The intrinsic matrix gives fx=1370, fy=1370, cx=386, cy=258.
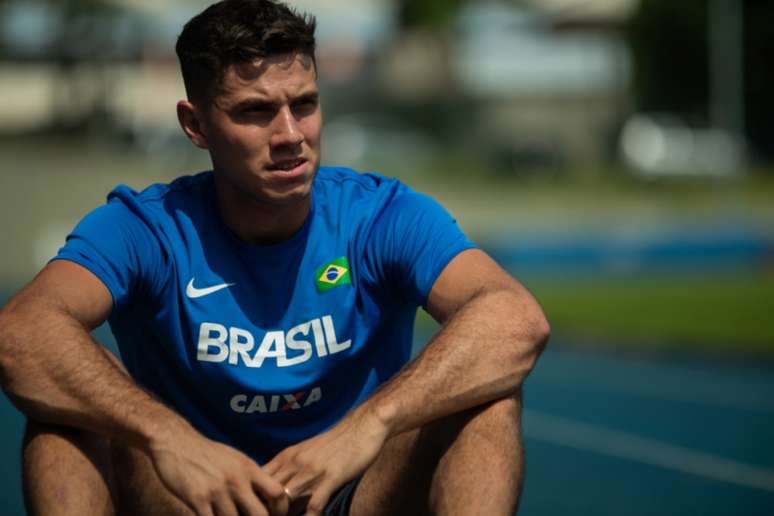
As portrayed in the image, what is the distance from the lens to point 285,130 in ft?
13.5

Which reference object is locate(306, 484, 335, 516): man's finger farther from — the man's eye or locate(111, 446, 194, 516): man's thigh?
the man's eye

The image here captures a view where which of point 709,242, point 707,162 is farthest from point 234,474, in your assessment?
point 707,162

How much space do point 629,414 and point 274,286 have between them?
6.26m

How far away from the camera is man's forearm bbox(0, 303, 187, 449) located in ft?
12.1

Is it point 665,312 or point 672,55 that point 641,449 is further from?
point 672,55

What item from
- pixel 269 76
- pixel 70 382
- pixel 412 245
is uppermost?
pixel 269 76

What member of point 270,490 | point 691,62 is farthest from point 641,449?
point 691,62

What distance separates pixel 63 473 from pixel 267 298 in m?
0.86

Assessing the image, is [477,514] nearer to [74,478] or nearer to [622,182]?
[74,478]

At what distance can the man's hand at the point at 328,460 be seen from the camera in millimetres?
3672

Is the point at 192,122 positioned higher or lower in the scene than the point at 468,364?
higher

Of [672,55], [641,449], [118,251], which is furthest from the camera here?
[672,55]

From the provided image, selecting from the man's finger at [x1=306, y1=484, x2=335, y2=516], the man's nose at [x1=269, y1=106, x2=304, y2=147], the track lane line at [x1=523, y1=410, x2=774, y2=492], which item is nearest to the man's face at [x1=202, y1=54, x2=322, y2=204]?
the man's nose at [x1=269, y1=106, x2=304, y2=147]

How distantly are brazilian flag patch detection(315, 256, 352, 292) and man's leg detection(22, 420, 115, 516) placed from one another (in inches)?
33.5
